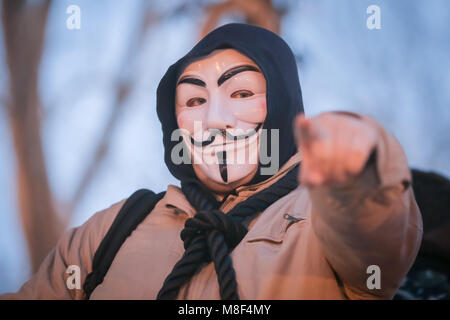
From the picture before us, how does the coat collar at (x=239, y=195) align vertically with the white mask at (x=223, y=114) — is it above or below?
below

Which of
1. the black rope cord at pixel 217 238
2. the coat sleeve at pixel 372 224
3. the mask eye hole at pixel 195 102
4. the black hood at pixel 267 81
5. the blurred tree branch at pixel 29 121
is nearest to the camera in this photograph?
the coat sleeve at pixel 372 224

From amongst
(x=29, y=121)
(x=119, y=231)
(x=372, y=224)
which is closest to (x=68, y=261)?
(x=119, y=231)

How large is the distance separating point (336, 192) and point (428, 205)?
5.16ft

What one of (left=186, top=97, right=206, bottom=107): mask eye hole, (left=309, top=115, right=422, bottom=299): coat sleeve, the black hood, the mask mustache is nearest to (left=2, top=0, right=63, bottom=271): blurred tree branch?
the black hood

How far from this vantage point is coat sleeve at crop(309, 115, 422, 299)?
980mm

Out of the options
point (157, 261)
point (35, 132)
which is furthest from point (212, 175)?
point (35, 132)

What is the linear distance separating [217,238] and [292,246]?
229 millimetres

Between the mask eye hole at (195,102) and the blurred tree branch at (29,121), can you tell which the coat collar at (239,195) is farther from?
the blurred tree branch at (29,121)

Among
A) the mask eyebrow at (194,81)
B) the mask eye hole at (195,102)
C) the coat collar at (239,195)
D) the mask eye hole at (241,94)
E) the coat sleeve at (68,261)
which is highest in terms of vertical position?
the mask eyebrow at (194,81)

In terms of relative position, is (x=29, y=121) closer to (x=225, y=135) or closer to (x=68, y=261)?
(x=68, y=261)

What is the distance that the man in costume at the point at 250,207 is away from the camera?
991mm

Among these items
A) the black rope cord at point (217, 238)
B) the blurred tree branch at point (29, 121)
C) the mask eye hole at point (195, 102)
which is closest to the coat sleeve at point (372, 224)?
the black rope cord at point (217, 238)
